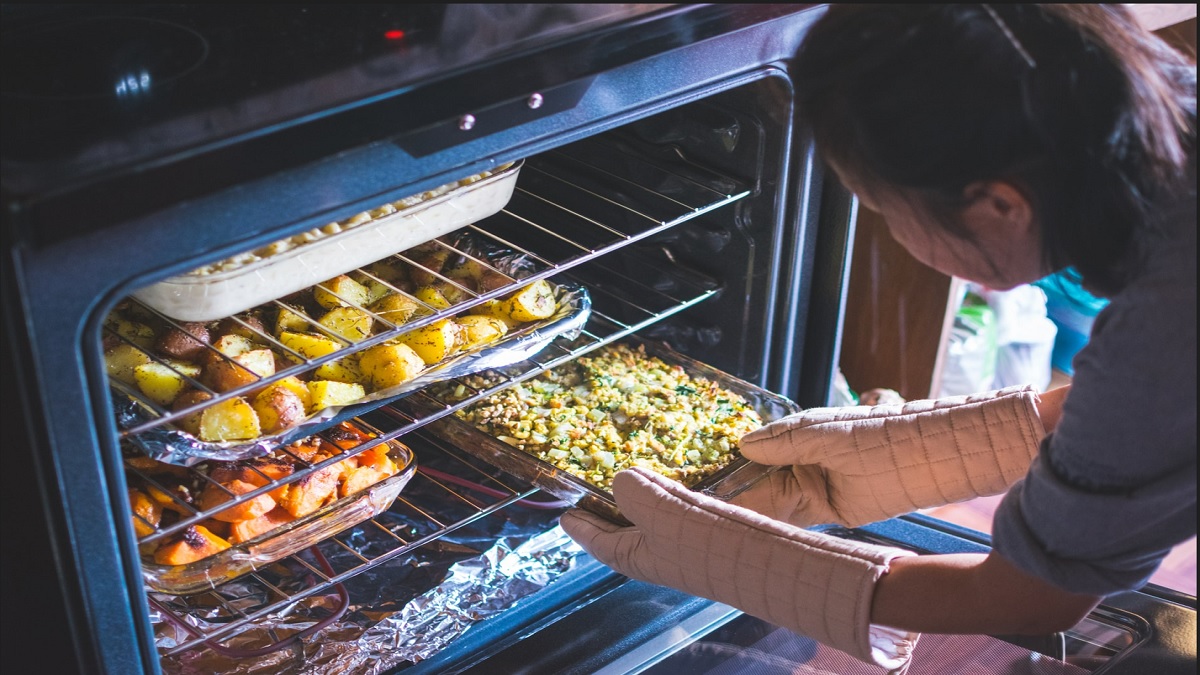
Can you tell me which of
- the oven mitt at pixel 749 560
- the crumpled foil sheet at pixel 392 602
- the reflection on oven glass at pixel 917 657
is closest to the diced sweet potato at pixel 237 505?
the crumpled foil sheet at pixel 392 602

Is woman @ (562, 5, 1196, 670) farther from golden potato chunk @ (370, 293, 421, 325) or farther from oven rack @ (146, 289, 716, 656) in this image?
golden potato chunk @ (370, 293, 421, 325)

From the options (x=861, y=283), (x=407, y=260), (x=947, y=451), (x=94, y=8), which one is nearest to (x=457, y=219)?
(x=407, y=260)

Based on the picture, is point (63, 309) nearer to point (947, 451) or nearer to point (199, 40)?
point (199, 40)

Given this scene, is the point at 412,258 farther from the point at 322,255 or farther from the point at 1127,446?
the point at 1127,446

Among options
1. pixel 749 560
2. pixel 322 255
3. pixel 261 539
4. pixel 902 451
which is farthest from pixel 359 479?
pixel 902 451

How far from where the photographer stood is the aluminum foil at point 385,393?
113 cm

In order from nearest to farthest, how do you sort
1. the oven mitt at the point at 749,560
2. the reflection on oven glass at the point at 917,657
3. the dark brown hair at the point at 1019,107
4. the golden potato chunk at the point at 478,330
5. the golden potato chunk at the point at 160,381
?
the dark brown hair at the point at 1019,107 < the oven mitt at the point at 749,560 < the golden potato chunk at the point at 160,381 < the reflection on oven glass at the point at 917,657 < the golden potato chunk at the point at 478,330

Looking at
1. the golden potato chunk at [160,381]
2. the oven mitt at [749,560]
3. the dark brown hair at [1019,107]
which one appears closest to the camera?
the dark brown hair at [1019,107]

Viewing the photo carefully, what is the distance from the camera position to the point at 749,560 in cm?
115

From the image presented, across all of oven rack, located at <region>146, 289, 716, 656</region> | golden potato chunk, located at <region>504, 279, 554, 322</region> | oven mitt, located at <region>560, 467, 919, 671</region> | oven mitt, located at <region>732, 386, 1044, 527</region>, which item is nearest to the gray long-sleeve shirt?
oven mitt, located at <region>560, 467, 919, 671</region>

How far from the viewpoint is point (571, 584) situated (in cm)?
143

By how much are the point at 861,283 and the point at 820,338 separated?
77cm

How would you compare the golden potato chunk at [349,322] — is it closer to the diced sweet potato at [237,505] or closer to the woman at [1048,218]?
the diced sweet potato at [237,505]

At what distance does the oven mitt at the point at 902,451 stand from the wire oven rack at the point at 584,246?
0.24 m
